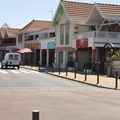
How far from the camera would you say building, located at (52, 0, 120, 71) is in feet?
145

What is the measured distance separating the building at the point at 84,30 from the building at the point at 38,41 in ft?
15.4

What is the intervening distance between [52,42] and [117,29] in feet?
47.0

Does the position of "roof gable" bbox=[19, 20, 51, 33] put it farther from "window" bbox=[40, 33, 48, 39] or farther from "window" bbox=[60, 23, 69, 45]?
"window" bbox=[60, 23, 69, 45]

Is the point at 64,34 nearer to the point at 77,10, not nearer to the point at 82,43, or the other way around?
the point at 77,10

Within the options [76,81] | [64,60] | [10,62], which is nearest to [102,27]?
[64,60]

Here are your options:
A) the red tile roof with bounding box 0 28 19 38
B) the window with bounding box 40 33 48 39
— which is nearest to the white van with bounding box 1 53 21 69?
the window with bounding box 40 33 48 39

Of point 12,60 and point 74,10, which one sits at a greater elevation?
point 74,10

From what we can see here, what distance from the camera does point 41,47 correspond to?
64688mm

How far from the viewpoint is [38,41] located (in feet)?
219

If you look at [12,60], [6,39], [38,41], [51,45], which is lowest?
[12,60]

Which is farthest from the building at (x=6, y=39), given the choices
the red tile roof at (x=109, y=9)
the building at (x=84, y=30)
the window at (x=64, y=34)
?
the red tile roof at (x=109, y=9)

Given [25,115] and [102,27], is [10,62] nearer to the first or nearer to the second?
[102,27]

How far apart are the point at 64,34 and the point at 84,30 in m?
3.94

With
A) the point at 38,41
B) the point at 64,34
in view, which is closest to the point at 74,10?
the point at 64,34
